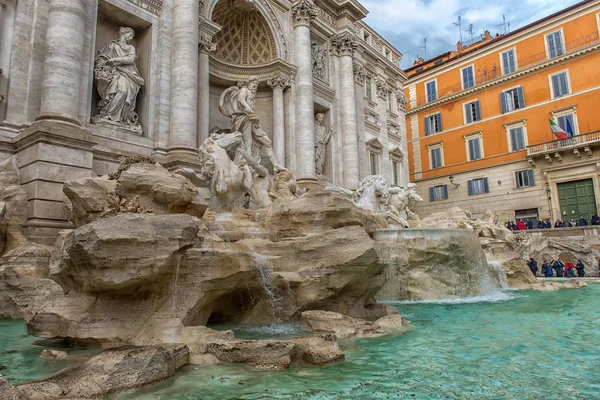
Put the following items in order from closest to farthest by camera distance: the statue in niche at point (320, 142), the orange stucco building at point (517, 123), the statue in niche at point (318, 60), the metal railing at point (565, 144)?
1. the statue in niche at point (320, 142)
2. the statue in niche at point (318, 60)
3. the metal railing at point (565, 144)
4. the orange stucco building at point (517, 123)

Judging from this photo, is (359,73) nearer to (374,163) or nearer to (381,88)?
(381,88)

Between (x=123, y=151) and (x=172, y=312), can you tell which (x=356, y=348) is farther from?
(x=123, y=151)

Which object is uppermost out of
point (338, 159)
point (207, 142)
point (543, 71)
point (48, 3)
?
point (543, 71)

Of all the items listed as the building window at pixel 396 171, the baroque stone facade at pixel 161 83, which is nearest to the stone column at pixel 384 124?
the building window at pixel 396 171

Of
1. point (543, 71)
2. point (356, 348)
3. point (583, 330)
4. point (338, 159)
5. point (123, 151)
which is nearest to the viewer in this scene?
point (356, 348)

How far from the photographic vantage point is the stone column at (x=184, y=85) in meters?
11.8

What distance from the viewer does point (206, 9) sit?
1411 centimetres

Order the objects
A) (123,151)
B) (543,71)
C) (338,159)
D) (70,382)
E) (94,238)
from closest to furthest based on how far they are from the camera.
Result: (70,382), (94,238), (123,151), (338,159), (543,71)

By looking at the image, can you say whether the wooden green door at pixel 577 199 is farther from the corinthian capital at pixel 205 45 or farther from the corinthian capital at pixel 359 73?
the corinthian capital at pixel 205 45

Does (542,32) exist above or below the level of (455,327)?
above

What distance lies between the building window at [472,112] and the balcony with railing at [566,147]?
184 inches

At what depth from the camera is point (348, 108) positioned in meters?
19.8

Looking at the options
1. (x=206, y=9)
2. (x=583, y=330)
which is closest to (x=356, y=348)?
(x=583, y=330)

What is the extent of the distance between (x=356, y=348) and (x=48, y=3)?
36.3ft
